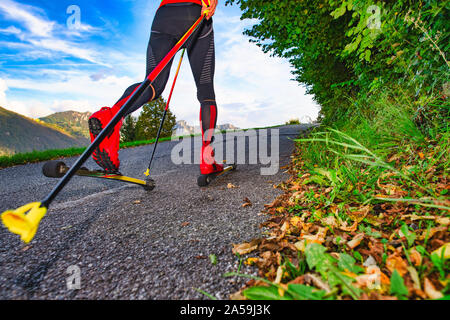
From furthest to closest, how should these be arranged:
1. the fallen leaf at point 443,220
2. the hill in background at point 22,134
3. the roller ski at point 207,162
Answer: the hill in background at point 22,134 < the roller ski at point 207,162 < the fallen leaf at point 443,220

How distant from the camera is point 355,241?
3.34 feet

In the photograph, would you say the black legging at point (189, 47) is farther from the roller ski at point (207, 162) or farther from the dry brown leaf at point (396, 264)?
the dry brown leaf at point (396, 264)

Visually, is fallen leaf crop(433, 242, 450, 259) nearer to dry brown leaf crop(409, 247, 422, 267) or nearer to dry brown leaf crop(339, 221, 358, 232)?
dry brown leaf crop(409, 247, 422, 267)

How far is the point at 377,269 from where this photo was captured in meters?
0.81

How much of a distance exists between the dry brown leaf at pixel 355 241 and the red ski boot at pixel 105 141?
6.34 feet

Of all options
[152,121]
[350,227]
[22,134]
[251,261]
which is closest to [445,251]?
[350,227]

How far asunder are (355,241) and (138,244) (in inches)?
47.5

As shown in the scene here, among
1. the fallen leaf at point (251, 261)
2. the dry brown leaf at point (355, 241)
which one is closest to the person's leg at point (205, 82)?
the fallen leaf at point (251, 261)

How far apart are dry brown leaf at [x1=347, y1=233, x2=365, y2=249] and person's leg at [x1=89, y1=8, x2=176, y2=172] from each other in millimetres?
1802

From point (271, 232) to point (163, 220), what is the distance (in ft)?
2.77

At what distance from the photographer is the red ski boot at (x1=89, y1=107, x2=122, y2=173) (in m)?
1.99

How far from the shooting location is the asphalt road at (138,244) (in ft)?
3.17

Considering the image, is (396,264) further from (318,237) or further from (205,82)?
(205,82)

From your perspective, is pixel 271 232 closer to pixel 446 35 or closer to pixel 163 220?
pixel 163 220
